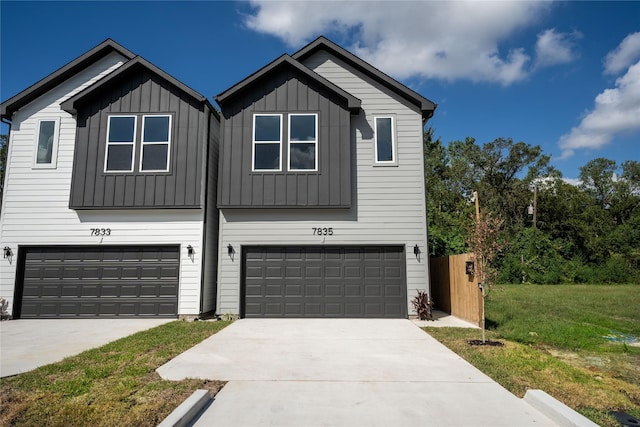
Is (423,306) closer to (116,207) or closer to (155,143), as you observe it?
Answer: (155,143)

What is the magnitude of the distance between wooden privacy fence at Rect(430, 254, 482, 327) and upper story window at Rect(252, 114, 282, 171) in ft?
18.4

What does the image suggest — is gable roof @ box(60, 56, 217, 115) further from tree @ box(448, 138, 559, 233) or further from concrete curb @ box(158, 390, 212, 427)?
tree @ box(448, 138, 559, 233)

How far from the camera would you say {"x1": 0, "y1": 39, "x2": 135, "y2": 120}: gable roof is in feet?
36.8

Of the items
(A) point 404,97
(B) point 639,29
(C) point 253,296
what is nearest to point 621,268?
(B) point 639,29

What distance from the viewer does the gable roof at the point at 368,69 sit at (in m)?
11.2

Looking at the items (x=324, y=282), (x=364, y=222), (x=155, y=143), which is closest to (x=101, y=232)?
(x=155, y=143)

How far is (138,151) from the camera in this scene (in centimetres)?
1080

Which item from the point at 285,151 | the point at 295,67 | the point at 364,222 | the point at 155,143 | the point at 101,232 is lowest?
the point at 101,232

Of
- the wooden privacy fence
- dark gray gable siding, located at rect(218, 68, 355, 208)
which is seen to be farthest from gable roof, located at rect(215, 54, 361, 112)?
the wooden privacy fence

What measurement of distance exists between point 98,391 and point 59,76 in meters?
10.6

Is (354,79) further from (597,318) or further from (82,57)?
(597,318)

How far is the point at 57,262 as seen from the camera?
426 inches

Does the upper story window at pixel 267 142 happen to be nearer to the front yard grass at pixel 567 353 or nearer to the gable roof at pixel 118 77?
the gable roof at pixel 118 77

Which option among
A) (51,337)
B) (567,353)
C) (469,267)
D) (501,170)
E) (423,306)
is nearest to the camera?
(567,353)
